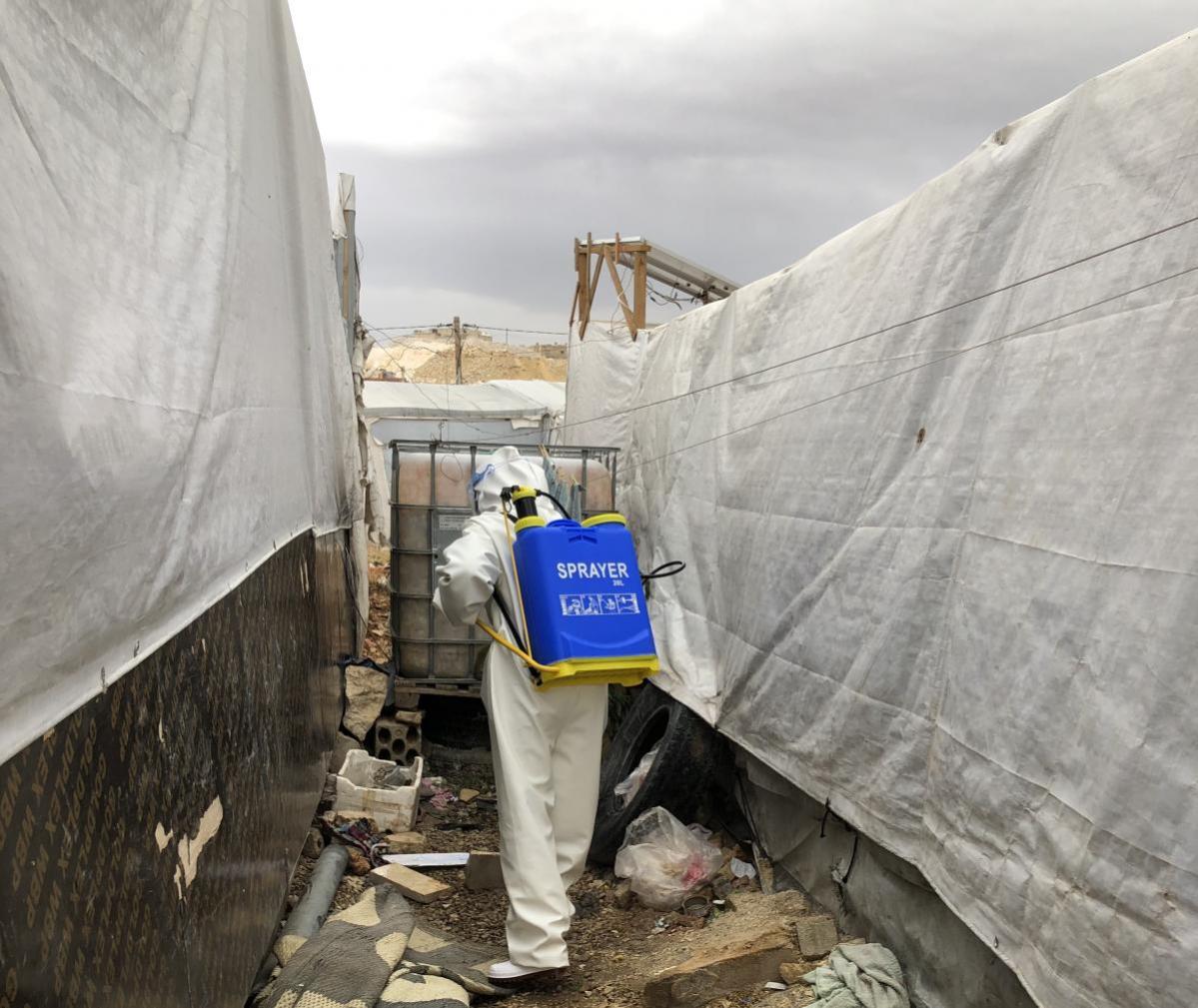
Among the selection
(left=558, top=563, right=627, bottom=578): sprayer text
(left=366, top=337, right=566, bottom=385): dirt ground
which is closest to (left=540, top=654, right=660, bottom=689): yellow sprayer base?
(left=558, top=563, right=627, bottom=578): sprayer text

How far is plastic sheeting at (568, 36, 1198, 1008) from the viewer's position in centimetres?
204

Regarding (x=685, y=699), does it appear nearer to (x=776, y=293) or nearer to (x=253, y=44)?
(x=776, y=293)

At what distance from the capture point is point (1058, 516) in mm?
2363

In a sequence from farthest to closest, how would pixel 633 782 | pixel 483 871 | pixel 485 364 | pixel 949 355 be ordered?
pixel 485 364 → pixel 633 782 → pixel 483 871 → pixel 949 355

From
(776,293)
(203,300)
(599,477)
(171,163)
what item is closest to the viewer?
(171,163)

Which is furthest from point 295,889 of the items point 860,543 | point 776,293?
point 776,293

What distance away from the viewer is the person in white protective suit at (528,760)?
11.8 ft

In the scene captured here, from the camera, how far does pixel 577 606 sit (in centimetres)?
362

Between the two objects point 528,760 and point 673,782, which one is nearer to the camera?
point 528,760

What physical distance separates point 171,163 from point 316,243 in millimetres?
2822

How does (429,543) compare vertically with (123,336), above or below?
below

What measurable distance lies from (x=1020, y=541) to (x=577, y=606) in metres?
1.61

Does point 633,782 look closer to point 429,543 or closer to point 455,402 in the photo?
point 429,543

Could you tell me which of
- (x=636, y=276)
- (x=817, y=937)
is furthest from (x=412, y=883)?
(x=636, y=276)
